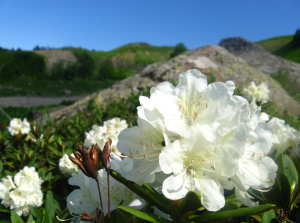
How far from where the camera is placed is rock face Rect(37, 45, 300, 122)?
175 inches

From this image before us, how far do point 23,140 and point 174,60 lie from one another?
3.94 metres

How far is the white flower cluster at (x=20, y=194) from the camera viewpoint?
A: 165 cm

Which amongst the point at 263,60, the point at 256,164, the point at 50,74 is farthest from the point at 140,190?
the point at 50,74

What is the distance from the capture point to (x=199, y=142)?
0.69 meters

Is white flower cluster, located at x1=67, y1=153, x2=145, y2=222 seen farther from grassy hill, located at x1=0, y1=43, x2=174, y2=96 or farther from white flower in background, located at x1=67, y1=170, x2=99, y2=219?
grassy hill, located at x1=0, y1=43, x2=174, y2=96

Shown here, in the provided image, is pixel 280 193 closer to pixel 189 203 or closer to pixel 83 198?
pixel 189 203

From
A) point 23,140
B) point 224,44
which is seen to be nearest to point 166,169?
point 23,140

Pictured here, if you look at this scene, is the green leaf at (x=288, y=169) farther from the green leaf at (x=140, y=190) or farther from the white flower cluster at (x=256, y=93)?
the white flower cluster at (x=256, y=93)

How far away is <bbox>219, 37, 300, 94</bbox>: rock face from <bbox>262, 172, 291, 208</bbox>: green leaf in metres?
4.98

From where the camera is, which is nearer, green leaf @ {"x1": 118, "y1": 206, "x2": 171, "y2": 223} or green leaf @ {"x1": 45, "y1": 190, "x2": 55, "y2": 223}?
green leaf @ {"x1": 118, "y1": 206, "x2": 171, "y2": 223}

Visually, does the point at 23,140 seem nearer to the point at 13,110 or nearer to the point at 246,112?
the point at 246,112

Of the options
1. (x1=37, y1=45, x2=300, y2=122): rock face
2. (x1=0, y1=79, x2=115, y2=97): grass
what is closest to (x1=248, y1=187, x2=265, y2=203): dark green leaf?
(x1=37, y1=45, x2=300, y2=122): rock face

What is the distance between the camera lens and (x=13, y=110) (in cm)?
741

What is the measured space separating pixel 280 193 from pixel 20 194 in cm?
195
